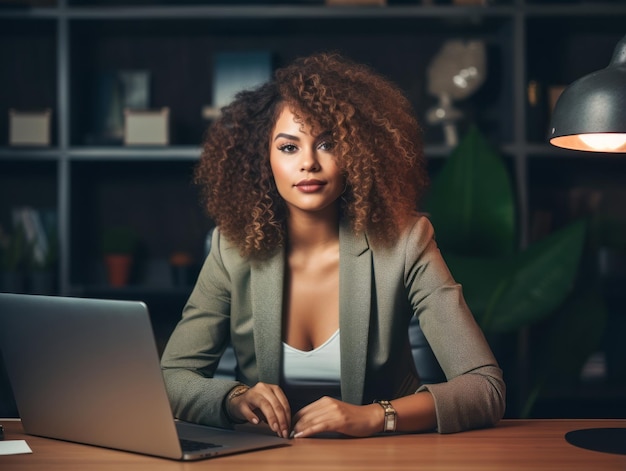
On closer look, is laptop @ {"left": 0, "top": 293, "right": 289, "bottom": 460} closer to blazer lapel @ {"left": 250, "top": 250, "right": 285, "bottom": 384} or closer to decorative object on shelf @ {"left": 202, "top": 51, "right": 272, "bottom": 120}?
blazer lapel @ {"left": 250, "top": 250, "right": 285, "bottom": 384}

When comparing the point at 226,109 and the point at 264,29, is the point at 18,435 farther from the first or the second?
the point at 264,29

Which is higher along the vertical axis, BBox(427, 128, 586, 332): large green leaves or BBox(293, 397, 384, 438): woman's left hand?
BBox(427, 128, 586, 332): large green leaves

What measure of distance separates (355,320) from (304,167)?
300mm

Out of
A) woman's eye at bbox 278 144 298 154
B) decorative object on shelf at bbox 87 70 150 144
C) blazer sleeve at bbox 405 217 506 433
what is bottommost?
blazer sleeve at bbox 405 217 506 433

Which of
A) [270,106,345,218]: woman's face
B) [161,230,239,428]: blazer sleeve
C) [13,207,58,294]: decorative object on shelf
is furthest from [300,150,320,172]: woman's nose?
[13,207,58,294]: decorative object on shelf

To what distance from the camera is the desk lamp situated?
1.24 meters

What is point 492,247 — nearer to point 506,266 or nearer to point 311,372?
point 506,266

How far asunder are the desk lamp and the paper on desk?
0.79m

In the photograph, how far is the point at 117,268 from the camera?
3.16m

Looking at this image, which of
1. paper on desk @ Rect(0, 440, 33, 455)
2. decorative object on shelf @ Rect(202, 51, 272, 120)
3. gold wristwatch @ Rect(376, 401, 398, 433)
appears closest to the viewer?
paper on desk @ Rect(0, 440, 33, 455)

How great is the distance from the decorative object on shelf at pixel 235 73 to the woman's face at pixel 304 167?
4.80ft

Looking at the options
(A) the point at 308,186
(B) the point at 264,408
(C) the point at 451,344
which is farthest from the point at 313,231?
(B) the point at 264,408

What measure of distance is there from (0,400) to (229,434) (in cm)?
187

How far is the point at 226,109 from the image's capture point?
1900 millimetres
